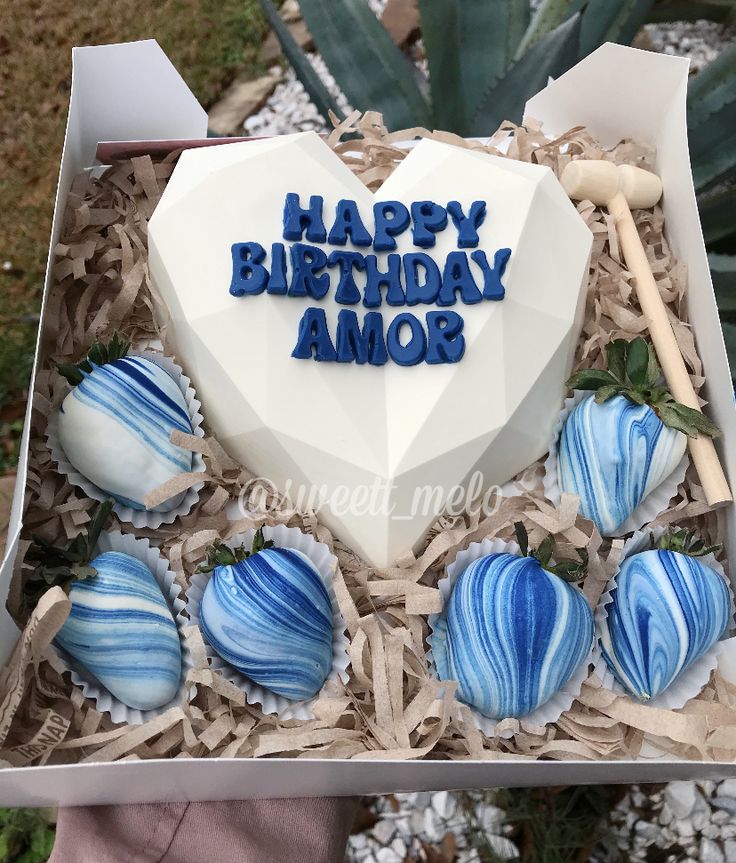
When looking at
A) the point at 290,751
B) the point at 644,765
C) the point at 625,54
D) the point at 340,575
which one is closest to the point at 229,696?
the point at 290,751

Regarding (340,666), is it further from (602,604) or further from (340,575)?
(602,604)

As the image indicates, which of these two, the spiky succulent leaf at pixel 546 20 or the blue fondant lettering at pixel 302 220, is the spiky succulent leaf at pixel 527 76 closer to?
the spiky succulent leaf at pixel 546 20

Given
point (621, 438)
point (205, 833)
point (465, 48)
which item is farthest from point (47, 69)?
point (205, 833)

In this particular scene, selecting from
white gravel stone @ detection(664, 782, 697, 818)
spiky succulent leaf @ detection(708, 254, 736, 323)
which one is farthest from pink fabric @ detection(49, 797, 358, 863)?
spiky succulent leaf @ detection(708, 254, 736, 323)

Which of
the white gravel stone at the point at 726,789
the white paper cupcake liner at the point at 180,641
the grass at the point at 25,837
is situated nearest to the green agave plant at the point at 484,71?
the white gravel stone at the point at 726,789

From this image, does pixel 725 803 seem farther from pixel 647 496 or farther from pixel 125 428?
pixel 125 428

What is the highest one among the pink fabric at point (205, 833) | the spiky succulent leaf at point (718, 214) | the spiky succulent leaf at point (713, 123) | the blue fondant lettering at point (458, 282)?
the spiky succulent leaf at point (713, 123)
